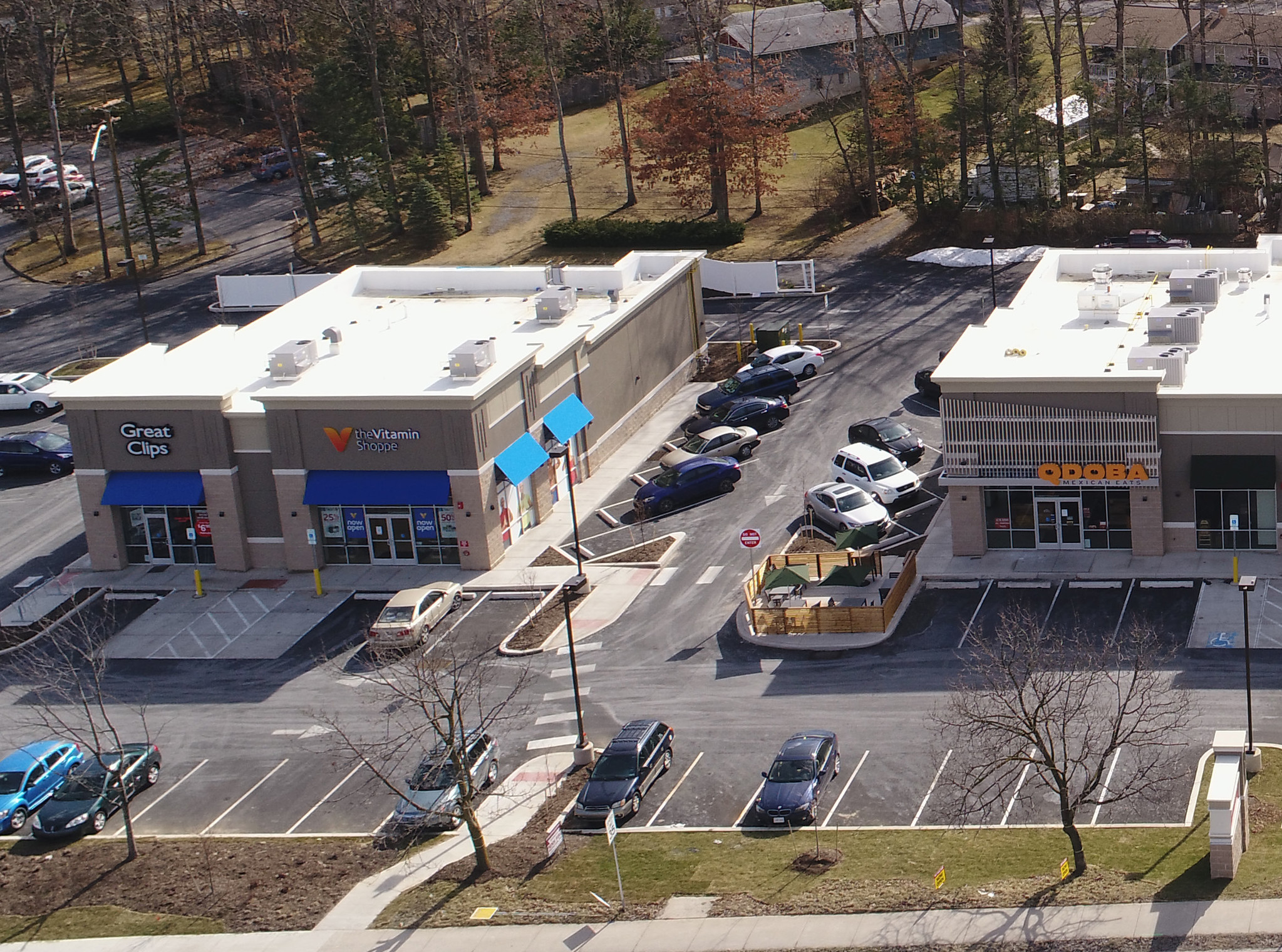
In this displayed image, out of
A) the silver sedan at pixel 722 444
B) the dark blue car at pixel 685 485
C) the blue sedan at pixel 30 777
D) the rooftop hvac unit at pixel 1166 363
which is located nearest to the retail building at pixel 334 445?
the dark blue car at pixel 685 485

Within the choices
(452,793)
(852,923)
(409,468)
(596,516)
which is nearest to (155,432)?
(409,468)

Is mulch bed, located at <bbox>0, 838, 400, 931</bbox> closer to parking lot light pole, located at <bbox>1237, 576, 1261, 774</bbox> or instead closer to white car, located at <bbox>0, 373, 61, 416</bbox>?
parking lot light pole, located at <bbox>1237, 576, 1261, 774</bbox>

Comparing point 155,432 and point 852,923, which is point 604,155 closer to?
point 155,432

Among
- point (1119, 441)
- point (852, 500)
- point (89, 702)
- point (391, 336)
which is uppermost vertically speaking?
point (391, 336)

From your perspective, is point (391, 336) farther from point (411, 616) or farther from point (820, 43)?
point (820, 43)

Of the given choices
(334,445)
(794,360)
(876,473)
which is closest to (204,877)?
(334,445)

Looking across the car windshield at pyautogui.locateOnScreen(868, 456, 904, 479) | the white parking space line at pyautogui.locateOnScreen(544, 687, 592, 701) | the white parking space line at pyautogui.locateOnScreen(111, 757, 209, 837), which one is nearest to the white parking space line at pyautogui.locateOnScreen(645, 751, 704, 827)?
the white parking space line at pyautogui.locateOnScreen(544, 687, 592, 701)

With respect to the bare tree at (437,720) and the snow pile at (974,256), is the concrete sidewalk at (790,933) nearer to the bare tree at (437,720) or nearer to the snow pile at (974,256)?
the bare tree at (437,720)

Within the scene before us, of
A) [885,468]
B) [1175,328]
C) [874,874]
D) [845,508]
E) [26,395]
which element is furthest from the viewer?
[26,395]

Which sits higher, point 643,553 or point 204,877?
point 643,553
